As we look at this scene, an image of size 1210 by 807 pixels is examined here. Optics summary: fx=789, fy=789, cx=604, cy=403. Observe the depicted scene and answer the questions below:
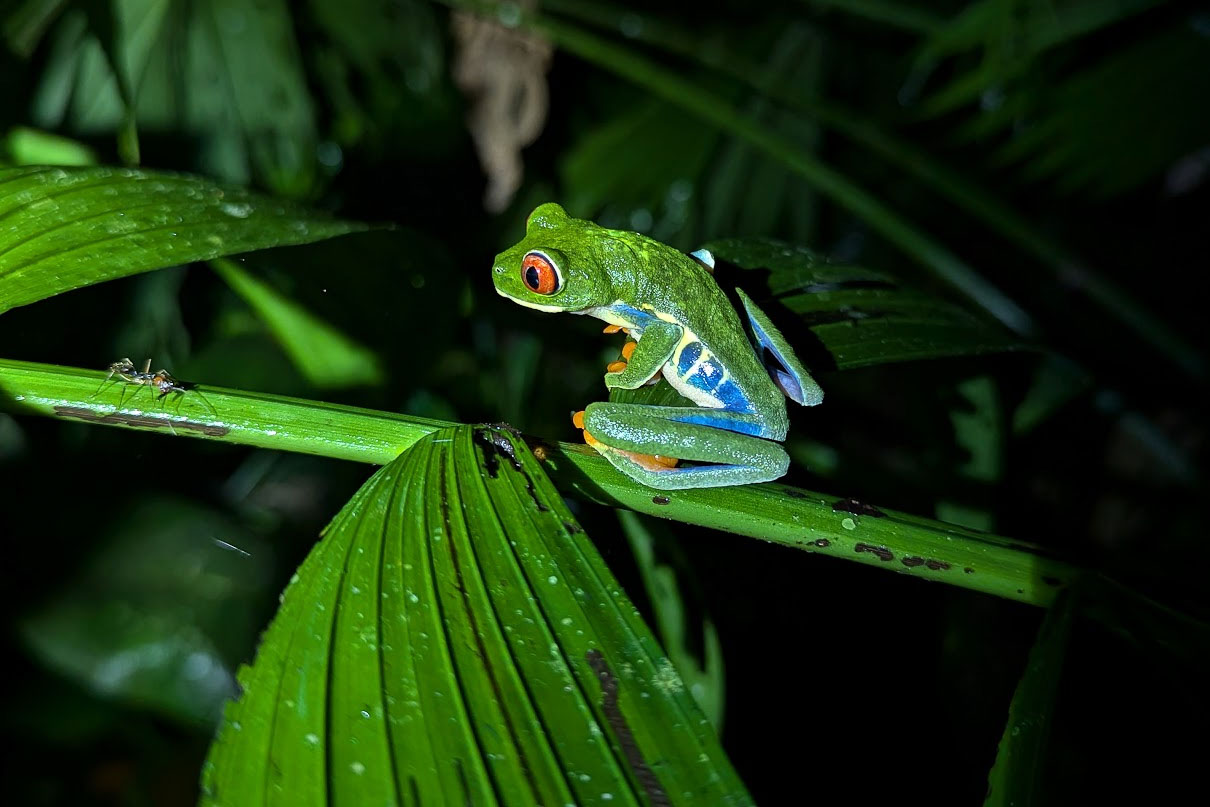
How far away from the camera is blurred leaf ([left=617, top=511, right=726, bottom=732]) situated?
1632 mm

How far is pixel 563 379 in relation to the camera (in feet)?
9.76

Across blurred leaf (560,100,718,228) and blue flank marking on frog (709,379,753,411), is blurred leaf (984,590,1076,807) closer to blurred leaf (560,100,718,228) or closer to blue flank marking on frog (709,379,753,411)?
blue flank marking on frog (709,379,753,411)

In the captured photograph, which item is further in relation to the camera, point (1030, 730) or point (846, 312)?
point (846, 312)

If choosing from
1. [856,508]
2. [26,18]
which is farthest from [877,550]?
[26,18]

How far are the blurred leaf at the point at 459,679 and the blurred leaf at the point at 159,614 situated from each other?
6.59 feet

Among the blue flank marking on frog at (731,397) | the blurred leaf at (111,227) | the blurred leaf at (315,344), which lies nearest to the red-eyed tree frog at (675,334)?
the blue flank marking on frog at (731,397)

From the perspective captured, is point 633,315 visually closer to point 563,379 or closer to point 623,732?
point 623,732

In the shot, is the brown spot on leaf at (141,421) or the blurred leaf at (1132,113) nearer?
the brown spot on leaf at (141,421)

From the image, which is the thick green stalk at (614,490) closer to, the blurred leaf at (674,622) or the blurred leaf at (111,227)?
the blurred leaf at (111,227)

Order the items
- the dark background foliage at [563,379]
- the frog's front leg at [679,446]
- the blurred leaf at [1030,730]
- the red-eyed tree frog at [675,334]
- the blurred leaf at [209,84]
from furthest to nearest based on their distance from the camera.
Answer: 1. the blurred leaf at [209,84]
2. the dark background foliage at [563,379]
3. the red-eyed tree frog at [675,334]
4. the frog's front leg at [679,446]
5. the blurred leaf at [1030,730]

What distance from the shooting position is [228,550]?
9.02ft

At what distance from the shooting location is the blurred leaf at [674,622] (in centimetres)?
163

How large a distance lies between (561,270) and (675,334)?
26cm

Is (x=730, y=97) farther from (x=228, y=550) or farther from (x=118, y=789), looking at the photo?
(x=118, y=789)
